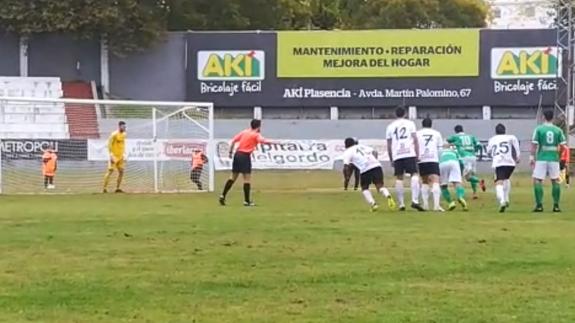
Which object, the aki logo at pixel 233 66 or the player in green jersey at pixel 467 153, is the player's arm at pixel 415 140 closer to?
the player in green jersey at pixel 467 153

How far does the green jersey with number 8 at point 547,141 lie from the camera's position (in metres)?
19.2

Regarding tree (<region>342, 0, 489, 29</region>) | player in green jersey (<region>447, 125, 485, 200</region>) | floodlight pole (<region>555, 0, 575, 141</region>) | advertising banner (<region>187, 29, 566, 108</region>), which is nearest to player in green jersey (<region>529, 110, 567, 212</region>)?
player in green jersey (<region>447, 125, 485, 200</region>)

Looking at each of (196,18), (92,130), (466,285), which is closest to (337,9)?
(196,18)

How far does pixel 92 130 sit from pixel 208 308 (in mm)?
30369

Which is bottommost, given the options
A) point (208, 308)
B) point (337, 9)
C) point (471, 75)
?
point (208, 308)

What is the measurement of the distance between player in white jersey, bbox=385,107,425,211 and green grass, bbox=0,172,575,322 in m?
2.01

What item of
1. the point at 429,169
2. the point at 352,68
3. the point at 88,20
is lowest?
the point at 429,169

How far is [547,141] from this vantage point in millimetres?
19219

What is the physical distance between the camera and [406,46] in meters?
58.2

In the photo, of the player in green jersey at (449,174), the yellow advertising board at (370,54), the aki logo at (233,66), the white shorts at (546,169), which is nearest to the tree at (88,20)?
the aki logo at (233,66)

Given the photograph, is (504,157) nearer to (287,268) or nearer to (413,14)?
(287,268)

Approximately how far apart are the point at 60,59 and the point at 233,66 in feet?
31.0

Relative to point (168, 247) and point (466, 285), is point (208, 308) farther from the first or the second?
point (168, 247)

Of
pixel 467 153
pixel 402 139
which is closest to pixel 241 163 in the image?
pixel 402 139
